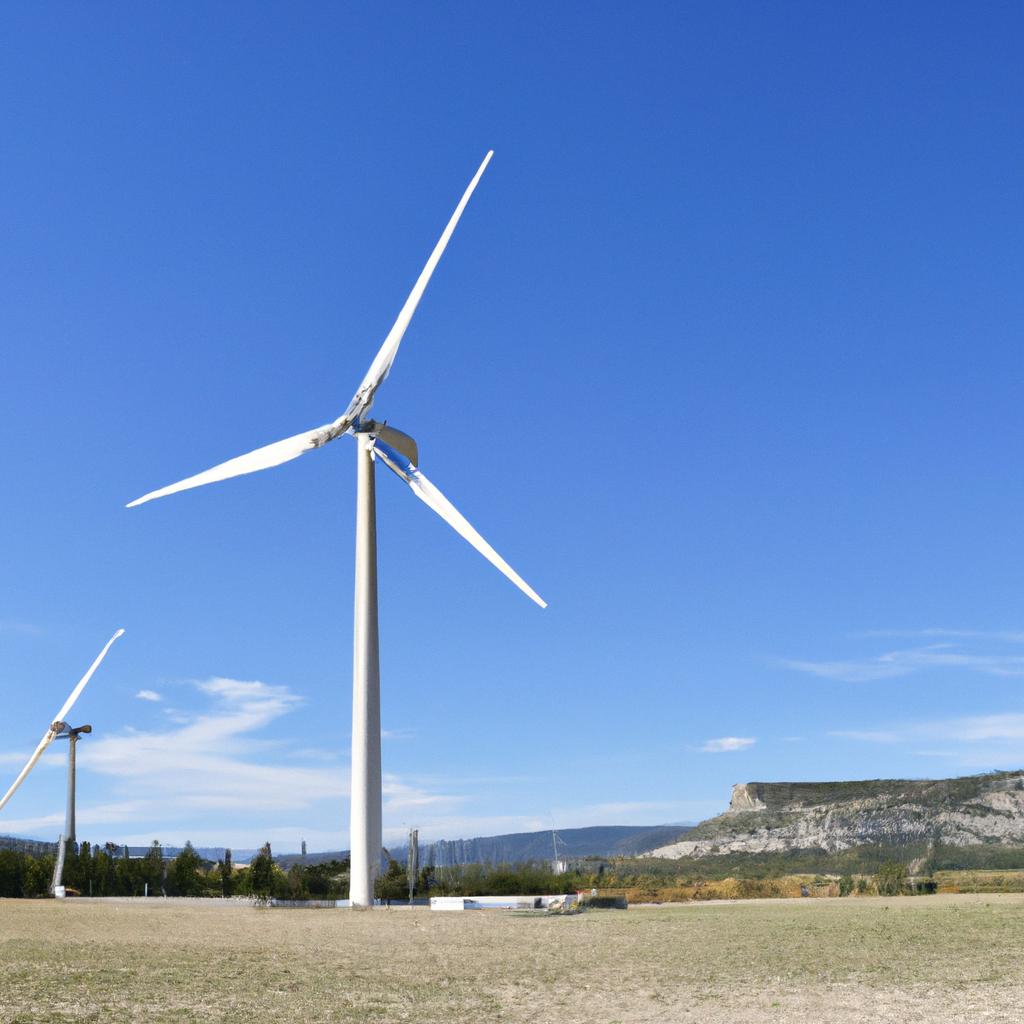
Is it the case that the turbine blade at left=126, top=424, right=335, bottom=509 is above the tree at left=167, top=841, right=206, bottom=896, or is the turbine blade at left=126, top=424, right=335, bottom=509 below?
above

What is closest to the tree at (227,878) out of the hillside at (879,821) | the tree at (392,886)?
the tree at (392,886)

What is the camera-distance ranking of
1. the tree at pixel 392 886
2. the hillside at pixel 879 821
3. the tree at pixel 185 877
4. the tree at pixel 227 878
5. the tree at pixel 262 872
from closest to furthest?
the tree at pixel 392 886 → the tree at pixel 262 872 → the tree at pixel 227 878 → the tree at pixel 185 877 → the hillside at pixel 879 821

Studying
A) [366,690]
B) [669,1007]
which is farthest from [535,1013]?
→ [366,690]

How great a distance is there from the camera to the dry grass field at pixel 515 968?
1898 centimetres

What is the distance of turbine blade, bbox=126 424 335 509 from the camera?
51.1m

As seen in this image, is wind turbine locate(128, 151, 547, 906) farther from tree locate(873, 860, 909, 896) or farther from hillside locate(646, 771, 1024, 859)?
hillside locate(646, 771, 1024, 859)

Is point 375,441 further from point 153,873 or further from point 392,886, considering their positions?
point 153,873

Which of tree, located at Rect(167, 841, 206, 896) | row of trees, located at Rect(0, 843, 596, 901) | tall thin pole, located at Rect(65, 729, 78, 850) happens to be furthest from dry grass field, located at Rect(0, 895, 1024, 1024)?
tall thin pole, located at Rect(65, 729, 78, 850)

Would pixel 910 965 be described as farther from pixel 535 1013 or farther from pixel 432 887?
pixel 432 887

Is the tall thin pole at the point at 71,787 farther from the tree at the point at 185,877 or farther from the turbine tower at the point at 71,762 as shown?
the tree at the point at 185,877

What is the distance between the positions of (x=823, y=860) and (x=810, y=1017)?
106 meters

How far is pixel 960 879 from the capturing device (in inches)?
3211

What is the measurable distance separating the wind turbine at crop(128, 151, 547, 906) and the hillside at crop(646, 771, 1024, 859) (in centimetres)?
8851

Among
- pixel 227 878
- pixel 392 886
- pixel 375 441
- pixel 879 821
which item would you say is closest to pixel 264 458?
pixel 375 441
